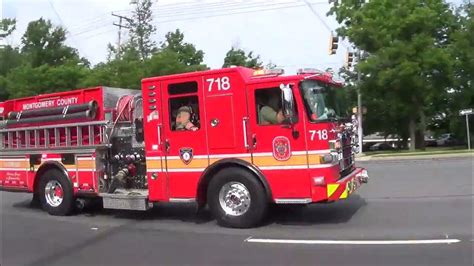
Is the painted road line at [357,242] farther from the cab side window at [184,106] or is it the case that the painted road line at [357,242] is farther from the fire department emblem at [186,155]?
the cab side window at [184,106]

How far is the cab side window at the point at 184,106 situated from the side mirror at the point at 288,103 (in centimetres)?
160

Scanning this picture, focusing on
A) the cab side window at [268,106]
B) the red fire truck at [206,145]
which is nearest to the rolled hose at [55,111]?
the red fire truck at [206,145]

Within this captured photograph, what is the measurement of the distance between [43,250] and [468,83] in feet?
114

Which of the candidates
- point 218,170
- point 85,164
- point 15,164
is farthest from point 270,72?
point 15,164

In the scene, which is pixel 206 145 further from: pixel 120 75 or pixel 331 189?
pixel 120 75

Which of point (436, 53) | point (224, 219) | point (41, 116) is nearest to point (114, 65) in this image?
point (436, 53)

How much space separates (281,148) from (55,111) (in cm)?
524

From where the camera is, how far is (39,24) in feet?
172

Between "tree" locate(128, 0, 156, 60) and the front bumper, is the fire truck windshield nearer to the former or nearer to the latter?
the front bumper

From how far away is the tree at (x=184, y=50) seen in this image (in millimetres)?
45062

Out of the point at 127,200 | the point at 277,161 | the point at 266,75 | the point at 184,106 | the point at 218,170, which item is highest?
the point at 266,75

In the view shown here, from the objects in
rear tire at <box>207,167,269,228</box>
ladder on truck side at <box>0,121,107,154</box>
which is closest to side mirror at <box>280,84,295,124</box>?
rear tire at <box>207,167,269,228</box>

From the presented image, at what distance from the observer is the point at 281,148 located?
29.0 feet

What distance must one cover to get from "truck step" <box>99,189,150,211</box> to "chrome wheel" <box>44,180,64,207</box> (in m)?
1.29
